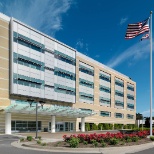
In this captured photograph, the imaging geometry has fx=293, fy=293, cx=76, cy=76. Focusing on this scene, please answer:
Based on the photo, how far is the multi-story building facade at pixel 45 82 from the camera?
4706 cm

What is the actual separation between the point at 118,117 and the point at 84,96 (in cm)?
2534

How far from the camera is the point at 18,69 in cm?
4850

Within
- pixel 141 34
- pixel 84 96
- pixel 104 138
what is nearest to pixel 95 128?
pixel 84 96

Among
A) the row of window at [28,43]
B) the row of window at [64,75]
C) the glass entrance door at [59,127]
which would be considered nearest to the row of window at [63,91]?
the row of window at [64,75]

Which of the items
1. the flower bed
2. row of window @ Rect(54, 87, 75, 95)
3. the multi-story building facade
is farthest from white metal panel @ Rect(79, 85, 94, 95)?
the flower bed

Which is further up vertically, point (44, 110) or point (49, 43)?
point (49, 43)

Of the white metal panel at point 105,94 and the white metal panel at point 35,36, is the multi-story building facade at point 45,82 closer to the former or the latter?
the white metal panel at point 35,36

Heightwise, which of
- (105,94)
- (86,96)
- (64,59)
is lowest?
(86,96)

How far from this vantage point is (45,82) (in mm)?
55406

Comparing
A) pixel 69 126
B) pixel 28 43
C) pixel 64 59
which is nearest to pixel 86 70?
pixel 64 59

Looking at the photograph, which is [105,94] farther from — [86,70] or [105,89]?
[86,70]

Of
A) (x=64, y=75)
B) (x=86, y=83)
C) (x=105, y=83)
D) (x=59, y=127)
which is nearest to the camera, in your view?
(x=59, y=127)

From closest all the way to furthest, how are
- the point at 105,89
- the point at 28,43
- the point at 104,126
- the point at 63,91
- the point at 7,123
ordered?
the point at 7,123 < the point at 28,43 < the point at 63,91 < the point at 104,126 < the point at 105,89

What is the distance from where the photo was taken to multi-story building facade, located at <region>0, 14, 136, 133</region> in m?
47.1
